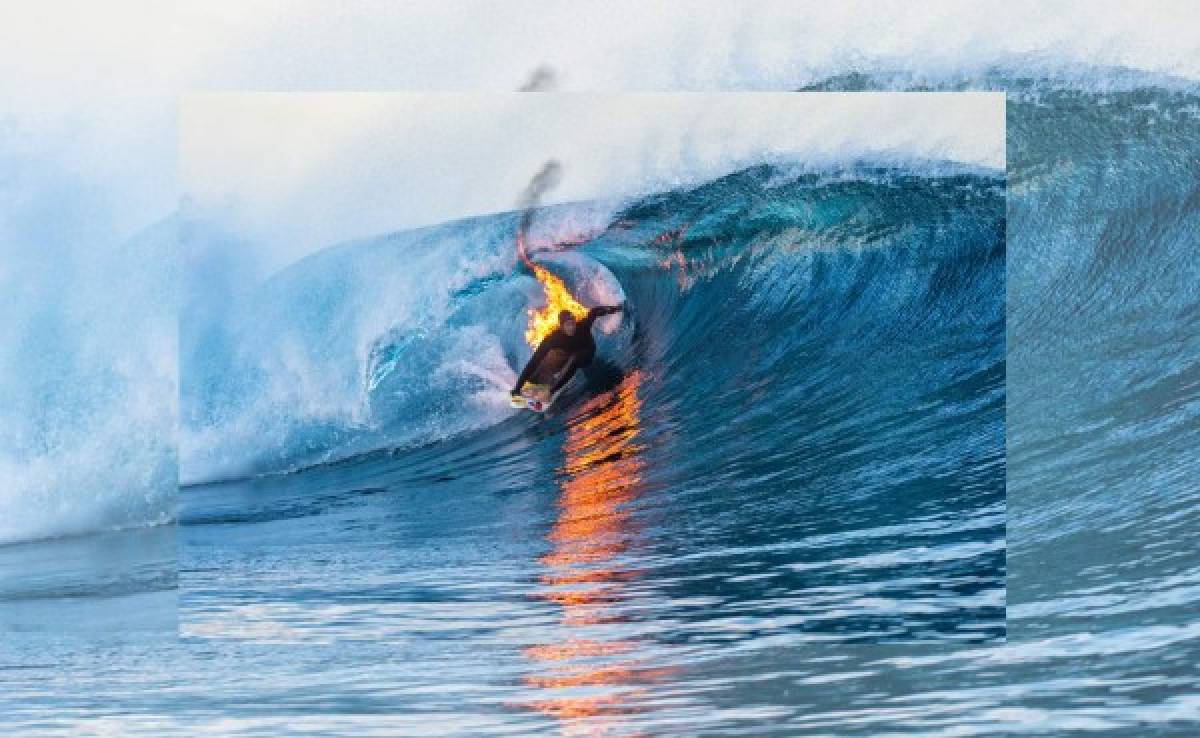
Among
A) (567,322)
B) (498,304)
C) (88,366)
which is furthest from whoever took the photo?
(88,366)

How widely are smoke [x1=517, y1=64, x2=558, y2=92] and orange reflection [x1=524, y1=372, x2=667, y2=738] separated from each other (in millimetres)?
1140

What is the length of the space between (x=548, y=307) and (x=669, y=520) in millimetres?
852

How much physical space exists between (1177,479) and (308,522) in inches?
129

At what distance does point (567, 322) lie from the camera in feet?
25.7

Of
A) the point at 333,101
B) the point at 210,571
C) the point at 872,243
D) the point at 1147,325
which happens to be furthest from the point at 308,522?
the point at 1147,325

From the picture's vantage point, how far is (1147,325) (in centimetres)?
880

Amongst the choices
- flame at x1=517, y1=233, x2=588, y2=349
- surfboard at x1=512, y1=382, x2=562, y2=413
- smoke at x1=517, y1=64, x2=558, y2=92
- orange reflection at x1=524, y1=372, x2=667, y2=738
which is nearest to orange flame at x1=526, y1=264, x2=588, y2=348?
flame at x1=517, y1=233, x2=588, y2=349

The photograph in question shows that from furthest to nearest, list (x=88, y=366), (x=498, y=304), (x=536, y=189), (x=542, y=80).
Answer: (x=88, y=366) → (x=542, y=80) → (x=498, y=304) → (x=536, y=189)

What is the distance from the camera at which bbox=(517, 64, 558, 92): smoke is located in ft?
26.7

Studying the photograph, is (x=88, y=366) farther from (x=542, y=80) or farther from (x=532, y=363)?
(x=542, y=80)

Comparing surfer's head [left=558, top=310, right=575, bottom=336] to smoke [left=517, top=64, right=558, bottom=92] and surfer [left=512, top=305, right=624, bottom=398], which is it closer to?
surfer [left=512, top=305, right=624, bottom=398]

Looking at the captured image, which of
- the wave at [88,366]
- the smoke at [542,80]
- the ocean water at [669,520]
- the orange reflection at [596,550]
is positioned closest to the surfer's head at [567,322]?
the ocean water at [669,520]

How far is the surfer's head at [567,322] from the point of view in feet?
25.7

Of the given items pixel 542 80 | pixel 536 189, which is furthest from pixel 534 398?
pixel 542 80
